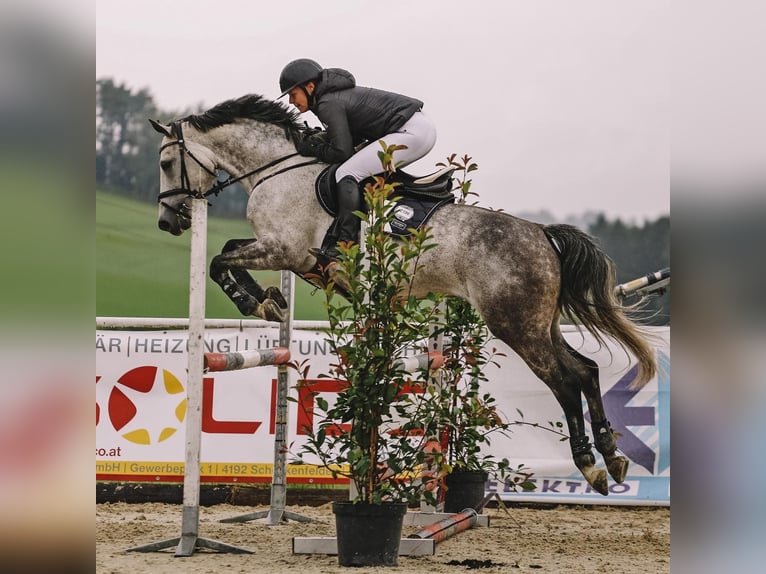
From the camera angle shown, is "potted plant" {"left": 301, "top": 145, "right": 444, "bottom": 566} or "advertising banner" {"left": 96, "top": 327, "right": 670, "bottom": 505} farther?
"advertising banner" {"left": 96, "top": 327, "right": 670, "bottom": 505}

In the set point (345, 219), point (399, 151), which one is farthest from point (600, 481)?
point (399, 151)

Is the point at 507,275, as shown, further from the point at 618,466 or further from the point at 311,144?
the point at 311,144

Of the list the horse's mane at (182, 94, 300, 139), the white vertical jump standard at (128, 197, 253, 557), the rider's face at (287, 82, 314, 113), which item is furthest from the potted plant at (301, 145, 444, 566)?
the horse's mane at (182, 94, 300, 139)

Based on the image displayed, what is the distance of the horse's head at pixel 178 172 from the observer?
3824 mm

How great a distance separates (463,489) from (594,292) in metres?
0.99

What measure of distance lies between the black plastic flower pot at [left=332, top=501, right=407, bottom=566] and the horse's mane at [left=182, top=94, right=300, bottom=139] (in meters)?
1.83

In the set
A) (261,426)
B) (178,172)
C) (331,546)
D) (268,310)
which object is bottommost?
(331,546)

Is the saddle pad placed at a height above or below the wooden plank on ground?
above

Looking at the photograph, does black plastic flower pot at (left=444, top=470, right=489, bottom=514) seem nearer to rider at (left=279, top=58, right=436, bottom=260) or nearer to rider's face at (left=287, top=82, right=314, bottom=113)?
rider at (left=279, top=58, right=436, bottom=260)

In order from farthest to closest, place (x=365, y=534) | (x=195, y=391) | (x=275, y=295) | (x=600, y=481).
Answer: (x=275, y=295)
(x=600, y=481)
(x=195, y=391)
(x=365, y=534)

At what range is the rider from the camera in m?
3.43

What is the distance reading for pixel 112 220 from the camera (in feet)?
15.9

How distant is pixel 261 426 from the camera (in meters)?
4.27
